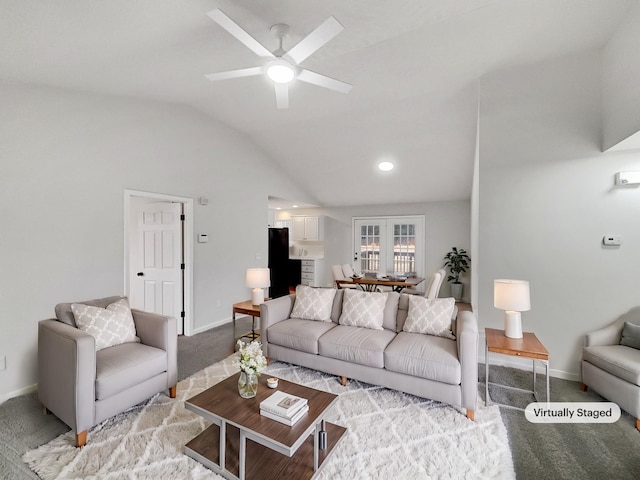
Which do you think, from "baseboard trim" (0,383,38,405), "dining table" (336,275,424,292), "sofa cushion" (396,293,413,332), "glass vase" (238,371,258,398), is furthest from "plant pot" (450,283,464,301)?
"baseboard trim" (0,383,38,405)

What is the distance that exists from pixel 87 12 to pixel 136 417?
287 centimetres

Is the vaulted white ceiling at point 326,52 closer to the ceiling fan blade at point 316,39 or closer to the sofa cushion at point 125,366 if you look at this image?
the ceiling fan blade at point 316,39

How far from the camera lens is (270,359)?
11.0 feet

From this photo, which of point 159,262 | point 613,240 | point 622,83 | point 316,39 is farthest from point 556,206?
point 159,262

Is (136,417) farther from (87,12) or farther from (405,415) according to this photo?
(87,12)

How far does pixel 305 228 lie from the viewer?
8.05 metres

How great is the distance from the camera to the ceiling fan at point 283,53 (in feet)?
5.81

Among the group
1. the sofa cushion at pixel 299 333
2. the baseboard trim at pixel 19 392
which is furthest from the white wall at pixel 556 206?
the baseboard trim at pixel 19 392

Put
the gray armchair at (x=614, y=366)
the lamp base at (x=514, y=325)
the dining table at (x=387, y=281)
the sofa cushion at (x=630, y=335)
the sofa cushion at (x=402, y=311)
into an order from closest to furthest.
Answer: the gray armchair at (x=614, y=366) < the sofa cushion at (x=630, y=335) < the lamp base at (x=514, y=325) < the sofa cushion at (x=402, y=311) < the dining table at (x=387, y=281)

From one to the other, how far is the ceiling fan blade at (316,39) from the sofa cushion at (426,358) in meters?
2.41

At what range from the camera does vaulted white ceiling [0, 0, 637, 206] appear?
2.04 m

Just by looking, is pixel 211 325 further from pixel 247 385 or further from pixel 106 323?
pixel 247 385

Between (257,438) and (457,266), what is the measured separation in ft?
19.7

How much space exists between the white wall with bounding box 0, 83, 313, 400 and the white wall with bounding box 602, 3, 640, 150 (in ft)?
15.2
